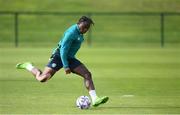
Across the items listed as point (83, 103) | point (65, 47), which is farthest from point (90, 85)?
point (65, 47)

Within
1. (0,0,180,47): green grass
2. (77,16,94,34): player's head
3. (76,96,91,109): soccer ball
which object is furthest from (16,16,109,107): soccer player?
(0,0,180,47): green grass

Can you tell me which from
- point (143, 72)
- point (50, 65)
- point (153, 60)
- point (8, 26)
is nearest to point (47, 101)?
point (50, 65)

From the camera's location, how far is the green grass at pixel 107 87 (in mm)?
16938

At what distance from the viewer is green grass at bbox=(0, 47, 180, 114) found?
1694cm

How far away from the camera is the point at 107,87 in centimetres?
2197

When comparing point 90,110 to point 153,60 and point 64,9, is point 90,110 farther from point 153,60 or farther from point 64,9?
point 64,9

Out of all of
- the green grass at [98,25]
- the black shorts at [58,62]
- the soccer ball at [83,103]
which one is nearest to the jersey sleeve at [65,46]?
the black shorts at [58,62]

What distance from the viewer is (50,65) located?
18062mm

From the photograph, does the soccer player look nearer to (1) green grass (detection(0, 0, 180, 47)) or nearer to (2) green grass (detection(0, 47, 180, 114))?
(2) green grass (detection(0, 47, 180, 114))

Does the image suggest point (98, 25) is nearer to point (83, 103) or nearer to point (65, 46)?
point (65, 46)

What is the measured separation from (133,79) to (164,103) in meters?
6.73

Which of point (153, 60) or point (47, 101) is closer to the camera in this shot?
point (47, 101)

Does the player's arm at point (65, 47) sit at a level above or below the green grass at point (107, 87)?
above

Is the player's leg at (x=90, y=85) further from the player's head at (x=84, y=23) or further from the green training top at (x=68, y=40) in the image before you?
the player's head at (x=84, y=23)
